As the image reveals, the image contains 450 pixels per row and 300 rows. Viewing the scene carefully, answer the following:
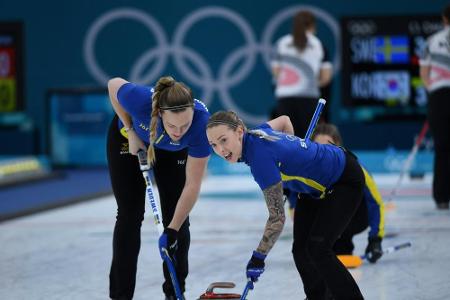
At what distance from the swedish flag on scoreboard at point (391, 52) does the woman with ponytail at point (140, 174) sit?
818 centimetres

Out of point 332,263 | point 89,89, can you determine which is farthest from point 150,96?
point 89,89

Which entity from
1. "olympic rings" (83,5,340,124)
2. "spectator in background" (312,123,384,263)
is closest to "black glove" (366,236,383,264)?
"spectator in background" (312,123,384,263)

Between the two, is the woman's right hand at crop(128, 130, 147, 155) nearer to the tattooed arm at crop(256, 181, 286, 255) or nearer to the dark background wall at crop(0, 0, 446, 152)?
the tattooed arm at crop(256, 181, 286, 255)

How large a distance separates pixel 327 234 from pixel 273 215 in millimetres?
360

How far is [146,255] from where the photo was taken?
260 inches

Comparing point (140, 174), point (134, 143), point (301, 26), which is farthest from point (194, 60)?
point (134, 143)

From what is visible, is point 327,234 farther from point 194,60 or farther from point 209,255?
point 194,60

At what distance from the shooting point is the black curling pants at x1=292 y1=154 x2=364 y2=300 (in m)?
4.38

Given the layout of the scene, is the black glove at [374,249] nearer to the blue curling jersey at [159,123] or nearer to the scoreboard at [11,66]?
the blue curling jersey at [159,123]

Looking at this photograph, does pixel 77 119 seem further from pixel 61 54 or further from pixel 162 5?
pixel 162 5

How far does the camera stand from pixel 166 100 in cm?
433

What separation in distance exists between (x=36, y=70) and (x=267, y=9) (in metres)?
3.62

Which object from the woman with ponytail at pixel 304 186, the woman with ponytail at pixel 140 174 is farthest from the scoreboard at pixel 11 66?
the woman with ponytail at pixel 304 186

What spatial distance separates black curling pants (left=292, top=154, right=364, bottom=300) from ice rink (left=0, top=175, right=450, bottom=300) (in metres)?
0.48
